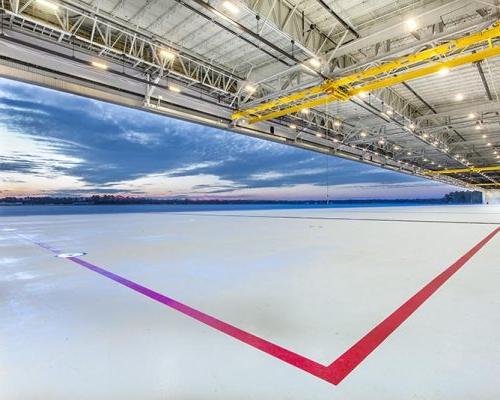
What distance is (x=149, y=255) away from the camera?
16.3 ft

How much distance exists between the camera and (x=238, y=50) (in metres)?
9.69

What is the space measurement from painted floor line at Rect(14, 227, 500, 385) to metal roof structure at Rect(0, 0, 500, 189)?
6351mm

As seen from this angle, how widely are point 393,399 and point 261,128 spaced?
15.2 m

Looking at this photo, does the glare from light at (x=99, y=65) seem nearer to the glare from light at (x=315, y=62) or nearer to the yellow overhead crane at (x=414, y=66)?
the yellow overhead crane at (x=414, y=66)

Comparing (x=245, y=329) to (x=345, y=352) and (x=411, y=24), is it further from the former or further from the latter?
(x=411, y=24)

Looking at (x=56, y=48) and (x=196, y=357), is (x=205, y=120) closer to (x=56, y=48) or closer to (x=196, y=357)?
(x=56, y=48)

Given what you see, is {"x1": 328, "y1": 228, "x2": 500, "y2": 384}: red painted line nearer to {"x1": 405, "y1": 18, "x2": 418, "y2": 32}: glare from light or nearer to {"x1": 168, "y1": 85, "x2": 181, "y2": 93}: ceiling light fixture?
{"x1": 405, "y1": 18, "x2": 418, "y2": 32}: glare from light

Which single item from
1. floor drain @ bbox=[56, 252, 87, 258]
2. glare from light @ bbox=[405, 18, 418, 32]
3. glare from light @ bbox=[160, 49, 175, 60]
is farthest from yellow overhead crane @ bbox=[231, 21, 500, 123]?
floor drain @ bbox=[56, 252, 87, 258]

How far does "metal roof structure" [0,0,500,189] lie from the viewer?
7242mm

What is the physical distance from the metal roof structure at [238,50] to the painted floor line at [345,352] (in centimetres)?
635

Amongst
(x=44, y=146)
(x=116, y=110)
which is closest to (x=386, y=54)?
(x=44, y=146)

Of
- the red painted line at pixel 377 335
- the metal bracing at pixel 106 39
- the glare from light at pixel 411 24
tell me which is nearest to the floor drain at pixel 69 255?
the red painted line at pixel 377 335

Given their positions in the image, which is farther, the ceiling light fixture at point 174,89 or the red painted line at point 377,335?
the ceiling light fixture at point 174,89

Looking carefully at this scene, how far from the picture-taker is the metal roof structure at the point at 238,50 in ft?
23.8
